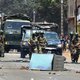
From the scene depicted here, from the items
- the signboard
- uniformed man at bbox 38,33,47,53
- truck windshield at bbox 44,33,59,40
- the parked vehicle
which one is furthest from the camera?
the parked vehicle

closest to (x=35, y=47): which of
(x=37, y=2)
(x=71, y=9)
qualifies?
(x=71, y=9)

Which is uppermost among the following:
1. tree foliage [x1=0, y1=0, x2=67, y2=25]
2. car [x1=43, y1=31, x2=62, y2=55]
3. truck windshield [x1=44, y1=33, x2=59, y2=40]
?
tree foliage [x1=0, y1=0, x2=67, y2=25]

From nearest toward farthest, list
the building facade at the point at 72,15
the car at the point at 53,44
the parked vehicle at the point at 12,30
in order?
the car at the point at 53,44, the parked vehicle at the point at 12,30, the building facade at the point at 72,15

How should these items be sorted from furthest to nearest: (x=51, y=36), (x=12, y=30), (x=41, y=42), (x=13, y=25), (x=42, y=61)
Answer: (x=12, y=30) < (x=13, y=25) < (x=51, y=36) < (x=41, y=42) < (x=42, y=61)

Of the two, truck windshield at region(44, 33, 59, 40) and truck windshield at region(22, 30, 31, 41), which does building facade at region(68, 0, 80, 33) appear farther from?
truck windshield at region(44, 33, 59, 40)

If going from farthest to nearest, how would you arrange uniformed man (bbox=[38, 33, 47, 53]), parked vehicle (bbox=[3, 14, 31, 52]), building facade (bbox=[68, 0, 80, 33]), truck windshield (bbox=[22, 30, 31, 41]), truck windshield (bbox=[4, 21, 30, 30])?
1. building facade (bbox=[68, 0, 80, 33])
2. truck windshield (bbox=[4, 21, 30, 30])
3. parked vehicle (bbox=[3, 14, 31, 52])
4. truck windshield (bbox=[22, 30, 31, 41])
5. uniformed man (bbox=[38, 33, 47, 53])

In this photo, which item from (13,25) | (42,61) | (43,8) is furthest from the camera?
(43,8)

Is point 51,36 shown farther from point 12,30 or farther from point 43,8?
point 43,8

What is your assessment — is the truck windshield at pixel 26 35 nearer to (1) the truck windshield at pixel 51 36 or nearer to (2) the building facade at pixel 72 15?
(1) the truck windshield at pixel 51 36

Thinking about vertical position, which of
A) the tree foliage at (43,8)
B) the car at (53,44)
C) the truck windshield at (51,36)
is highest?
the tree foliage at (43,8)

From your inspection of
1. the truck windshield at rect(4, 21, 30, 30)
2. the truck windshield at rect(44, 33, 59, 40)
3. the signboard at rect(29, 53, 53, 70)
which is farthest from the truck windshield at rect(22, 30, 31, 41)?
the signboard at rect(29, 53, 53, 70)

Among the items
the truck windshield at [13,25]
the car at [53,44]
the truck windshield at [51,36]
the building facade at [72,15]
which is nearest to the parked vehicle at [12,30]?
the truck windshield at [13,25]

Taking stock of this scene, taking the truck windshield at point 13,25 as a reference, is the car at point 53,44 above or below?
below

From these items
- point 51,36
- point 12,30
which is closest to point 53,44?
point 51,36
